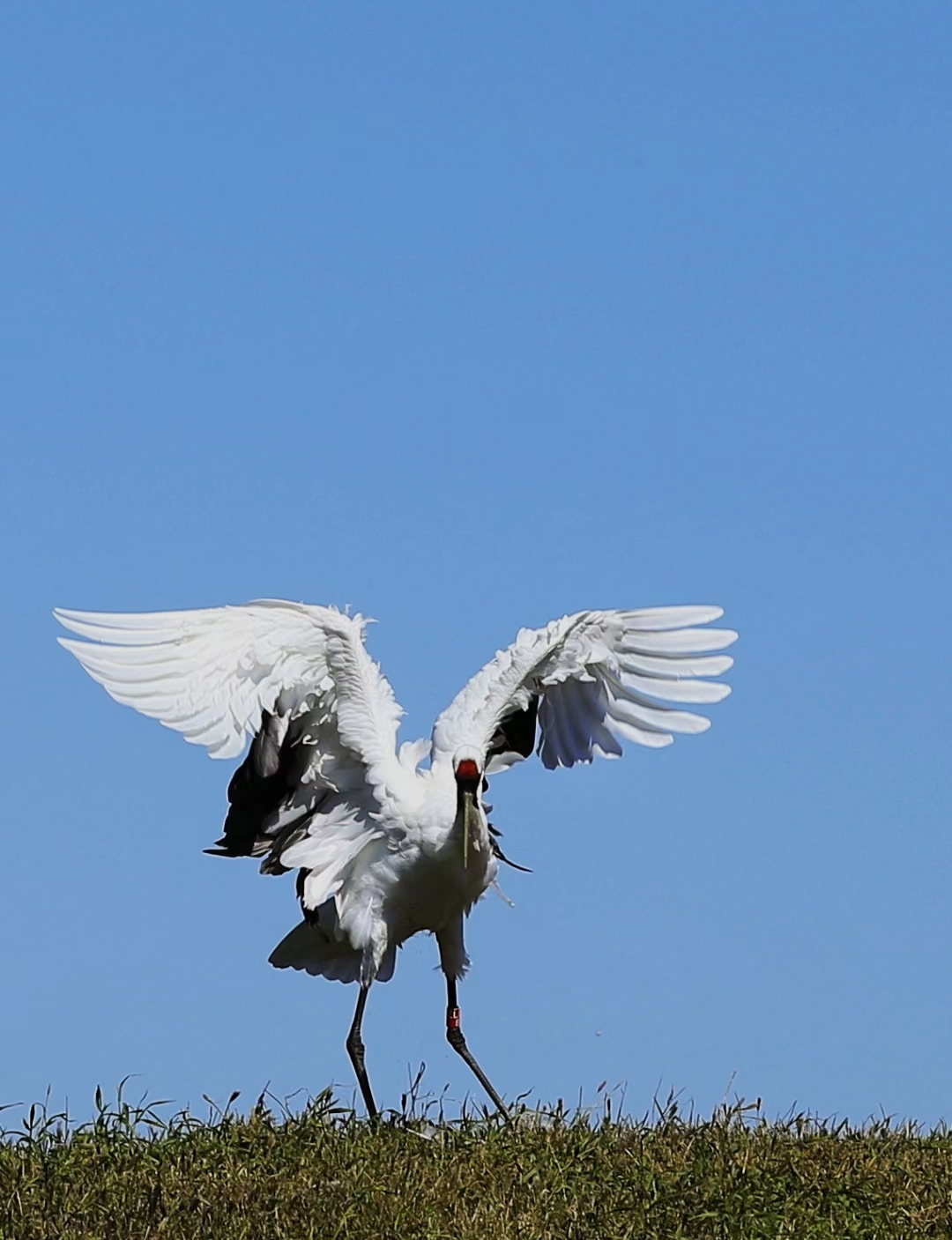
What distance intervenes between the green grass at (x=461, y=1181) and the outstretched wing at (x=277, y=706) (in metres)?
1.49

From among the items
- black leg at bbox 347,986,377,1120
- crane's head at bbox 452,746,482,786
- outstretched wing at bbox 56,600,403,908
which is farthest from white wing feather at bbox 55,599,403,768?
black leg at bbox 347,986,377,1120

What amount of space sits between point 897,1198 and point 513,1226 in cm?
145

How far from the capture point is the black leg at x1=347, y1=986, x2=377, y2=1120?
912 cm

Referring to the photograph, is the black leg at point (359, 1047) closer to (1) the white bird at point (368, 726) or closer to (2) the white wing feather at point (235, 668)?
(1) the white bird at point (368, 726)

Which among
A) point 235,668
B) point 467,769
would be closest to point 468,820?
point 467,769

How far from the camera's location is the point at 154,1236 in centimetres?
615

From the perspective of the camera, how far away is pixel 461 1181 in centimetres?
679

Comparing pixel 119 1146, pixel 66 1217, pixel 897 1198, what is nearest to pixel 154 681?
pixel 119 1146

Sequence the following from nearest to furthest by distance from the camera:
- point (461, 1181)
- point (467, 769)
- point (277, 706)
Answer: point (461, 1181)
point (467, 769)
point (277, 706)

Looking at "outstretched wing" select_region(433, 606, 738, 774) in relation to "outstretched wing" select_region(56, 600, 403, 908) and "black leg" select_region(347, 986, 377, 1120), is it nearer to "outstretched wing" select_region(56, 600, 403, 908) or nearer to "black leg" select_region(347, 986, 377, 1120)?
"outstretched wing" select_region(56, 600, 403, 908)

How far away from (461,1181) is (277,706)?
105 inches

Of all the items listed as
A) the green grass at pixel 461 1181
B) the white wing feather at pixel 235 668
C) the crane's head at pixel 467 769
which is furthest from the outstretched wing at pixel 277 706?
the green grass at pixel 461 1181

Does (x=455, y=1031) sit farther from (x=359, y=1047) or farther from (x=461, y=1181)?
(x=461, y=1181)

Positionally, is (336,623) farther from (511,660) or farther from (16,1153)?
(16,1153)
